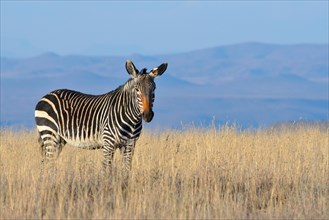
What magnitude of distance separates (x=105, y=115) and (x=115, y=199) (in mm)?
2119

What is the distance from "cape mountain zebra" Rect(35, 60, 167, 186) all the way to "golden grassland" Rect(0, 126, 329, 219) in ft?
1.07

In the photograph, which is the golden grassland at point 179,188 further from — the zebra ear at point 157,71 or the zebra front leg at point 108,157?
the zebra ear at point 157,71

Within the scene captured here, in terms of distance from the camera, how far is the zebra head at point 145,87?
33.1 feet

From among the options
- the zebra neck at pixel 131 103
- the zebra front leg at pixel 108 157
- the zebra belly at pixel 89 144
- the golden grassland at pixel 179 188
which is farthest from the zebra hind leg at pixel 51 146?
the zebra neck at pixel 131 103

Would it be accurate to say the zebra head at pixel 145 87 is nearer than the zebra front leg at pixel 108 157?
Yes

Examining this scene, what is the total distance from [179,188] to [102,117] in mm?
1842

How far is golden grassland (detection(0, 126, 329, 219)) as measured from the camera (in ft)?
27.4

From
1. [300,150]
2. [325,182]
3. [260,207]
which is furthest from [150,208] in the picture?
[300,150]

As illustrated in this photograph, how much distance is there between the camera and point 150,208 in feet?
26.6

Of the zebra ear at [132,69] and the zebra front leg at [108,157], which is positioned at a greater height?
the zebra ear at [132,69]

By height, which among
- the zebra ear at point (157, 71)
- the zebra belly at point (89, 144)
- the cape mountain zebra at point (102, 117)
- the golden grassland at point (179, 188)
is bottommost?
the golden grassland at point (179, 188)

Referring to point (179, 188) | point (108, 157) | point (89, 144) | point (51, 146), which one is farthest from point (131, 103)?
point (51, 146)

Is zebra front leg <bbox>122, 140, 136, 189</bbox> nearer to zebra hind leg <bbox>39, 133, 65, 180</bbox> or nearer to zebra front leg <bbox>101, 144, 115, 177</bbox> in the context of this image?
zebra front leg <bbox>101, 144, 115, 177</bbox>

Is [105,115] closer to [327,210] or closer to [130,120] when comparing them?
[130,120]
